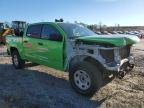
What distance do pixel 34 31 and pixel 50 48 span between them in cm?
133

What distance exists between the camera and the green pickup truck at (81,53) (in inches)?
219

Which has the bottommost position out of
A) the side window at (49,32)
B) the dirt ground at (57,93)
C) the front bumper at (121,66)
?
the dirt ground at (57,93)

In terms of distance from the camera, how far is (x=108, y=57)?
5.67 metres

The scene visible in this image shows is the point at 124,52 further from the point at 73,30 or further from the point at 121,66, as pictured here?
the point at 73,30

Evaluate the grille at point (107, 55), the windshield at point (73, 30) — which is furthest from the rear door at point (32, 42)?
the grille at point (107, 55)

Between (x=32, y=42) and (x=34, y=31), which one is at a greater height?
(x=34, y=31)

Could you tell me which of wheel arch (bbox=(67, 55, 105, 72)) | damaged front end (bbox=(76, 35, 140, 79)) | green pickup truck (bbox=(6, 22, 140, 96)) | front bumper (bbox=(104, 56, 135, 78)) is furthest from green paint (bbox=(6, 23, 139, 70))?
front bumper (bbox=(104, 56, 135, 78))

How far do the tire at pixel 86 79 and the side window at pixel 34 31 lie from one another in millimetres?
2226

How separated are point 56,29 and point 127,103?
2.97m

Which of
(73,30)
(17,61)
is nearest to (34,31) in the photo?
(73,30)

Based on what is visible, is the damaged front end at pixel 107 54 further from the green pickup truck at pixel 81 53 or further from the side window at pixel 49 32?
the side window at pixel 49 32

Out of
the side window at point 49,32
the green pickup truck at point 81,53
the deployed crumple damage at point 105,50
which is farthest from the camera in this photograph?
the side window at point 49,32

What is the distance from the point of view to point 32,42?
7.80 metres

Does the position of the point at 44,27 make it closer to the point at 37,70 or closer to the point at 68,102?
the point at 37,70
